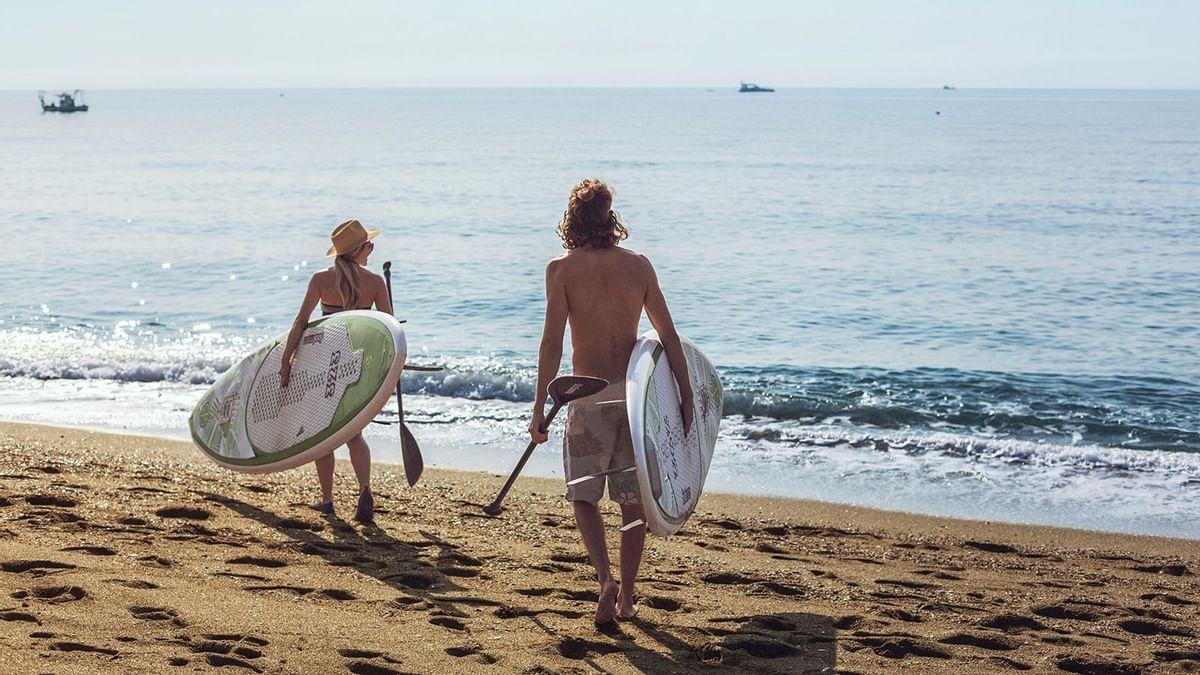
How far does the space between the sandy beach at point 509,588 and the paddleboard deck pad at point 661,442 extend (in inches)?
17.2

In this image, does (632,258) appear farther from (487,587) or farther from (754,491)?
(754,491)

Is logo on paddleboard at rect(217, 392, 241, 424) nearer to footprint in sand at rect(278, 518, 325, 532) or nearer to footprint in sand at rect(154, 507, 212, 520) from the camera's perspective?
footprint in sand at rect(154, 507, 212, 520)

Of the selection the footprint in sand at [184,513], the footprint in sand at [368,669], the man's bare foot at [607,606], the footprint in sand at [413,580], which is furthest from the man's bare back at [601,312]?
the footprint in sand at [184,513]

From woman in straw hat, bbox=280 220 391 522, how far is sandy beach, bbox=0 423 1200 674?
0.16 metres

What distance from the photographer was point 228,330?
46.1ft

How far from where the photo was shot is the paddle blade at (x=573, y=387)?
376 centimetres

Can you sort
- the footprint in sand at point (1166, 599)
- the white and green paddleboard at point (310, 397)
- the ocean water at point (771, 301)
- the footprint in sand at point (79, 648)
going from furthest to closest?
1. the ocean water at point (771, 301)
2. the white and green paddleboard at point (310, 397)
3. the footprint in sand at point (1166, 599)
4. the footprint in sand at point (79, 648)

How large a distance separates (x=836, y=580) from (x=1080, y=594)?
1.03m

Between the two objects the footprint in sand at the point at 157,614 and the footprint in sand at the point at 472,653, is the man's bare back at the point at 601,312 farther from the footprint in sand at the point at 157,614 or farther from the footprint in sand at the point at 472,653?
the footprint in sand at the point at 157,614

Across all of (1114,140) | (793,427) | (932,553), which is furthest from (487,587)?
(1114,140)

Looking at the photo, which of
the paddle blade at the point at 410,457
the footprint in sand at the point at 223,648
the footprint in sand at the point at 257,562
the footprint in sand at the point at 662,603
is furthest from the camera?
the paddle blade at the point at 410,457

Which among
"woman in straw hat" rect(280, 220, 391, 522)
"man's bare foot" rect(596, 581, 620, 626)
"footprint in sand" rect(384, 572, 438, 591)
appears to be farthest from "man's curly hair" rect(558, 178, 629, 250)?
"woman in straw hat" rect(280, 220, 391, 522)

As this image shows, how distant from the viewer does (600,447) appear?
3990 millimetres

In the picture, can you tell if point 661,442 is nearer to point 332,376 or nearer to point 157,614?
point 157,614
